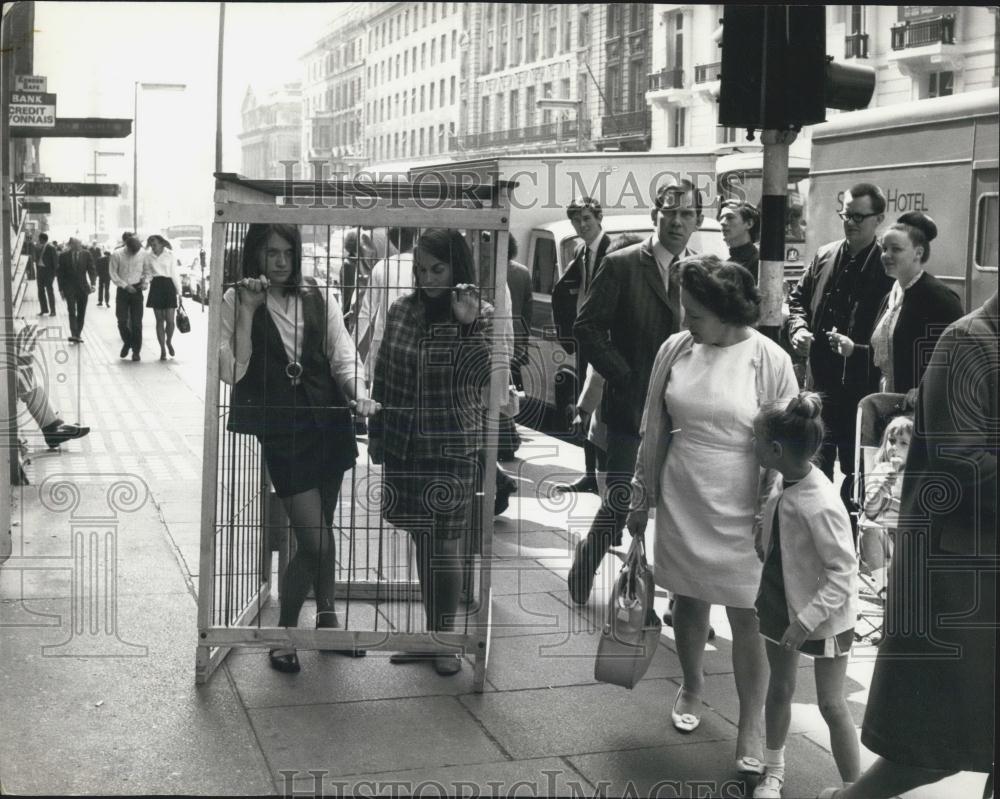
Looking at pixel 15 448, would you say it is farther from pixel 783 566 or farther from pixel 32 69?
pixel 32 69

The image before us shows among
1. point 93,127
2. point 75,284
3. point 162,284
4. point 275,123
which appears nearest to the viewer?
point 93,127

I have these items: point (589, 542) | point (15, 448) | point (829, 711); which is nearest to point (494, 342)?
point (589, 542)

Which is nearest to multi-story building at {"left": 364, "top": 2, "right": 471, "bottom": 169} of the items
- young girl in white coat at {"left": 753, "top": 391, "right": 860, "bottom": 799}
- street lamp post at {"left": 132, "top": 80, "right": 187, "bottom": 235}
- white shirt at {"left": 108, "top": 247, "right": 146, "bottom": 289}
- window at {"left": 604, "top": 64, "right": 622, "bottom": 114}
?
window at {"left": 604, "top": 64, "right": 622, "bottom": 114}

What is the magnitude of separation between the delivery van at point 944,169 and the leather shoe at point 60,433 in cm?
677

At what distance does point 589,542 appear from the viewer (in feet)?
20.1

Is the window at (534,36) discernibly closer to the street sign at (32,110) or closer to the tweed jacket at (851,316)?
the street sign at (32,110)

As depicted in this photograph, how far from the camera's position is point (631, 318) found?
6004mm

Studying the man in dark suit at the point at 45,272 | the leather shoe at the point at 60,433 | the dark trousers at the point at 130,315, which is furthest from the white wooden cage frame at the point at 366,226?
the man in dark suit at the point at 45,272

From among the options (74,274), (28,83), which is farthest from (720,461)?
(74,274)

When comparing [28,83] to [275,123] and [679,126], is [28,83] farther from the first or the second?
[275,123]

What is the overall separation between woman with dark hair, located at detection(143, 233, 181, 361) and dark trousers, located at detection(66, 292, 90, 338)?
327cm

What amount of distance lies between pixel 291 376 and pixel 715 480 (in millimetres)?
1712

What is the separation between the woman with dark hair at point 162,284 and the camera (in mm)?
18859

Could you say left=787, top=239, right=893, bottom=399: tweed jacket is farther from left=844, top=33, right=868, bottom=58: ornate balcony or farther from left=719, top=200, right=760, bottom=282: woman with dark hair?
left=844, top=33, right=868, bottom=58: ornate balcony
